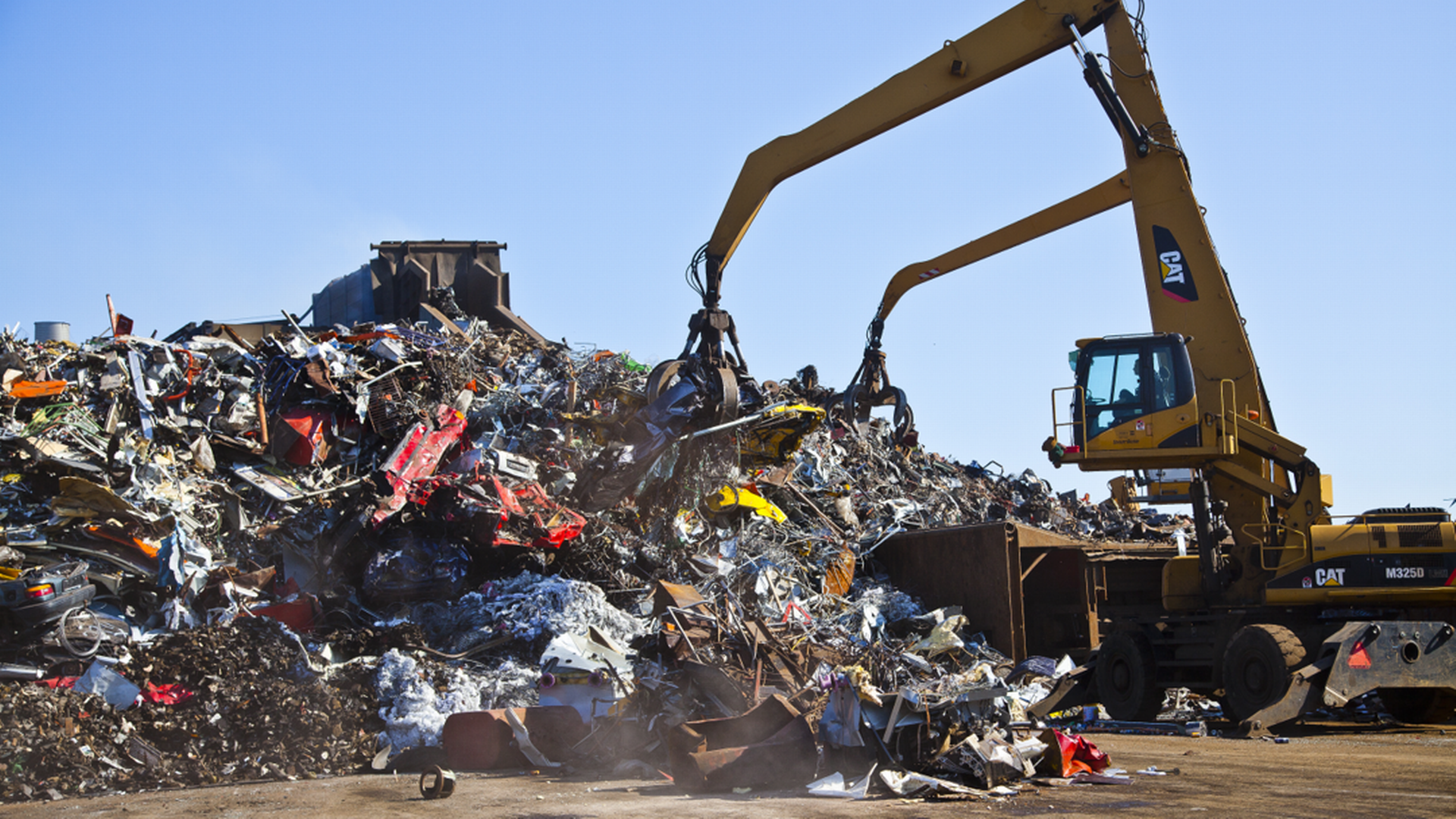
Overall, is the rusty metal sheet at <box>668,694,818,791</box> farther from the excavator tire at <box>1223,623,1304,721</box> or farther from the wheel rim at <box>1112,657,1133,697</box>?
the wheel rim at <box>1112,657,1133,697</box>

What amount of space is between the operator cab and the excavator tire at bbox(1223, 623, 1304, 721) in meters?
1.60

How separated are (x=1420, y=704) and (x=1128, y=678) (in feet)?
7.09

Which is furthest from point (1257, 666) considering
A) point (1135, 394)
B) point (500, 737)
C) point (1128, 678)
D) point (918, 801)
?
point (500, 737)

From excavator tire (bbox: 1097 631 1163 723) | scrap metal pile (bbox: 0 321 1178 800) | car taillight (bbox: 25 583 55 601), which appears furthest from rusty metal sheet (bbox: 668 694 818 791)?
car taillight (bbox: 25 583 55 601)

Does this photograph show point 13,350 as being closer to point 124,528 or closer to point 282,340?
point 282,340

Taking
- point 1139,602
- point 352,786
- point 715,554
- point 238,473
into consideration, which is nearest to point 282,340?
point 238,473

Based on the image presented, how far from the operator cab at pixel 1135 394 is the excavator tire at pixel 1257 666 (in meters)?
1.60

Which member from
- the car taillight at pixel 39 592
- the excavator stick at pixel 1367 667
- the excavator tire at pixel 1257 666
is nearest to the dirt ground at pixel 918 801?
the excavator stick at pixel 1367 667

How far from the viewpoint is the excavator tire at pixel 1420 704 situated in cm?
795

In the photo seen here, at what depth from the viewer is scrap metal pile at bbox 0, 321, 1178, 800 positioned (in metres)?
6.16

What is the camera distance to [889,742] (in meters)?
5.61

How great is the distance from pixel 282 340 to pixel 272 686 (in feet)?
18.5

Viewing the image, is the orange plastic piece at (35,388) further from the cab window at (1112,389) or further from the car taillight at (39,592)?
the cab window at (1112,389)

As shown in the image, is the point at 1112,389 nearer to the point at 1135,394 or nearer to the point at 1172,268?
Answer: the point at 1135,394
